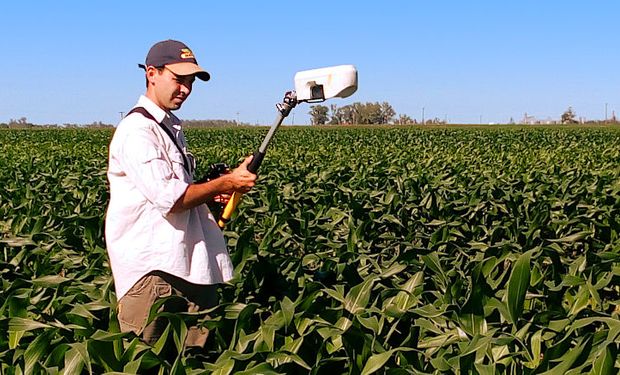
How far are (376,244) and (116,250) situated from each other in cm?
402

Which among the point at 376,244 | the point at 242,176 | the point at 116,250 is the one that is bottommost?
the point at 376,244

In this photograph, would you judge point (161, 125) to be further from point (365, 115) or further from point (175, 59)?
point (365, 115)

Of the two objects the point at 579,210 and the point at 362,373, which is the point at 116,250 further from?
the point at 579,210

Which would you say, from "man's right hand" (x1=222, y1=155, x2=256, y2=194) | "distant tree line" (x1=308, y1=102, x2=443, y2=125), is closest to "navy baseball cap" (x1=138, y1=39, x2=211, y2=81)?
"man's right hand" (x1=222, y1=155, x2=256, y2=194)

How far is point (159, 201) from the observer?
3166 mm

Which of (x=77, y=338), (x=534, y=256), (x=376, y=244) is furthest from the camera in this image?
(x=376, y=244)

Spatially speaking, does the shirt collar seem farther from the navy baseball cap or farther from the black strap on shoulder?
the navy baseball cap

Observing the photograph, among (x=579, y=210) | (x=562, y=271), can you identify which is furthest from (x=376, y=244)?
(x=562, y=271)

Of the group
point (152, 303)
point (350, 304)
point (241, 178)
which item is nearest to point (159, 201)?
point (241, 178)

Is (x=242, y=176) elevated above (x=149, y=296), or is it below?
above

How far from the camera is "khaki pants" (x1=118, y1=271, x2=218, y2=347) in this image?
3.38 meters

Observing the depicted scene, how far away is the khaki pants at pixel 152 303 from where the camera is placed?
11.1 ft

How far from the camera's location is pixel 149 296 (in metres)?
3.38

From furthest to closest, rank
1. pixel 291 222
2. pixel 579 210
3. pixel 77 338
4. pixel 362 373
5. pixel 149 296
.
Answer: pixel 579 210 → pixel 291 222 → pixel 149 296 → pixel 77 338 → pixel 362 373
